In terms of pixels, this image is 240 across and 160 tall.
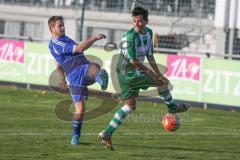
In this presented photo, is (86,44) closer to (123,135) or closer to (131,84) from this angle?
(131,84)

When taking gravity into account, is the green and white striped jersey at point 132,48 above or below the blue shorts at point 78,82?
above

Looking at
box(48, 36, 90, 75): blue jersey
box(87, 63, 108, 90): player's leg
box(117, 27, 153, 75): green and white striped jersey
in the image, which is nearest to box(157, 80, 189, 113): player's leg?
box(117, 27, 153, 75): green and white striped jersey

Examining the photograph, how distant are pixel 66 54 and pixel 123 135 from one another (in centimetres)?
252

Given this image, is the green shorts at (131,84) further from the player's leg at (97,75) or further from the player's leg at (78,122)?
the player's leg at (78,122)

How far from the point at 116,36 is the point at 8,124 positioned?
1924 centimetres

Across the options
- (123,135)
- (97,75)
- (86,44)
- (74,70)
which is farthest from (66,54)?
(123,135)

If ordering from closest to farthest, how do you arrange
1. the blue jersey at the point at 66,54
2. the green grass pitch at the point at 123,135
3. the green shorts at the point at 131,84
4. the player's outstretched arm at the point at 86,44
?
the player's outstretched arm at the point at 86,44 → the green grass pitch at the point at 123,135 → the green shorts at the point at 131,84 → the blue jersey at the point at 66,54

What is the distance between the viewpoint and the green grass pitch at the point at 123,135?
13.3 m

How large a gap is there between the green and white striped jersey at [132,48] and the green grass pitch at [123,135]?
1.47 m

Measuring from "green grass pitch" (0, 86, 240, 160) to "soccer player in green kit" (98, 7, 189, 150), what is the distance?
1.83ft

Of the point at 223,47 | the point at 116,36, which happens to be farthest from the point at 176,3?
the point at 223,47

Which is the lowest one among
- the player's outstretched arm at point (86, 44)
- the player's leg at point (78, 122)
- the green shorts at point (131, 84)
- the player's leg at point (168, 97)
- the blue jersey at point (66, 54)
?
the player's leg at point (78, 122)

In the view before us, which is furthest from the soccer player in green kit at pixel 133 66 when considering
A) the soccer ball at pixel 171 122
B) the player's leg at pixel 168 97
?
the soccer ball at pixel 171 122

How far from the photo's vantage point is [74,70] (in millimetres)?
14602
